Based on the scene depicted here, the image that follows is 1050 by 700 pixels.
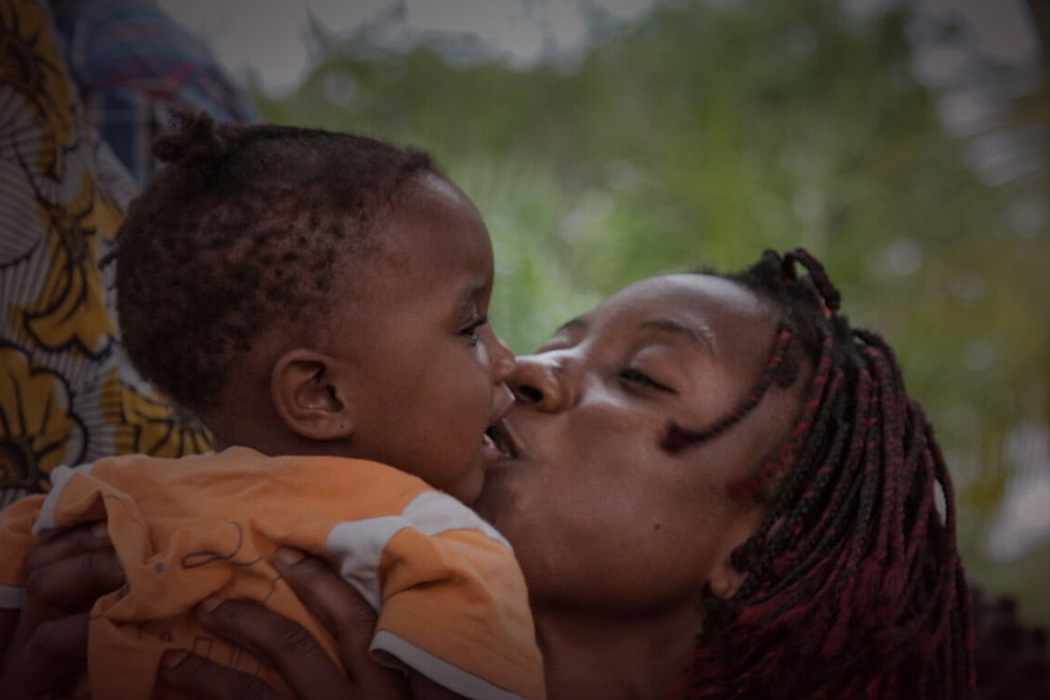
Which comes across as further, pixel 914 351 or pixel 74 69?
pixel 914 351

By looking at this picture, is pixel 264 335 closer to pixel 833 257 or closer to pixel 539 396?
pixel 539 396

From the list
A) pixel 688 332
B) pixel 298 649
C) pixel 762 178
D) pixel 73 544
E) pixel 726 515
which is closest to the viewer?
pixel 298 649

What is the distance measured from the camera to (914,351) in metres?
6.60

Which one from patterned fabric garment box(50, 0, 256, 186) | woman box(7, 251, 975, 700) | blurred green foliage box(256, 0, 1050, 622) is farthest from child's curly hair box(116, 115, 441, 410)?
blurred green foliage box(256, 0, 1050, 622)

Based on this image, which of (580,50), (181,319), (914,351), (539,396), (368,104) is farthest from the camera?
(580,50)

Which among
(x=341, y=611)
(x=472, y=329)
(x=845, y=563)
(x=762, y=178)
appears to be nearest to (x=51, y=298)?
(x=472, y=329)

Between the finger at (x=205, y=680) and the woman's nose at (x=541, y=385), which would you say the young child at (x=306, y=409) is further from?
the woman's nose at (x=541, y=385)

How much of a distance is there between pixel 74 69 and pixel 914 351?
5.25 metres

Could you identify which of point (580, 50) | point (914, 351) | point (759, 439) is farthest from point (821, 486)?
point (580, 50)

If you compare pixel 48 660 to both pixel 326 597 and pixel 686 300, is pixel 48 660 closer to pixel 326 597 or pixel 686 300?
pixel 326 597

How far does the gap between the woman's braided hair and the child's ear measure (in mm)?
720

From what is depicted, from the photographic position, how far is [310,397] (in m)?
1.54

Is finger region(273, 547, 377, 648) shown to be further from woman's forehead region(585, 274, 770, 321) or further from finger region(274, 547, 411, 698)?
woman's forehead region(585, 274, 770, 321)

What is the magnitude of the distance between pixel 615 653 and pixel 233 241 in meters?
1.06
